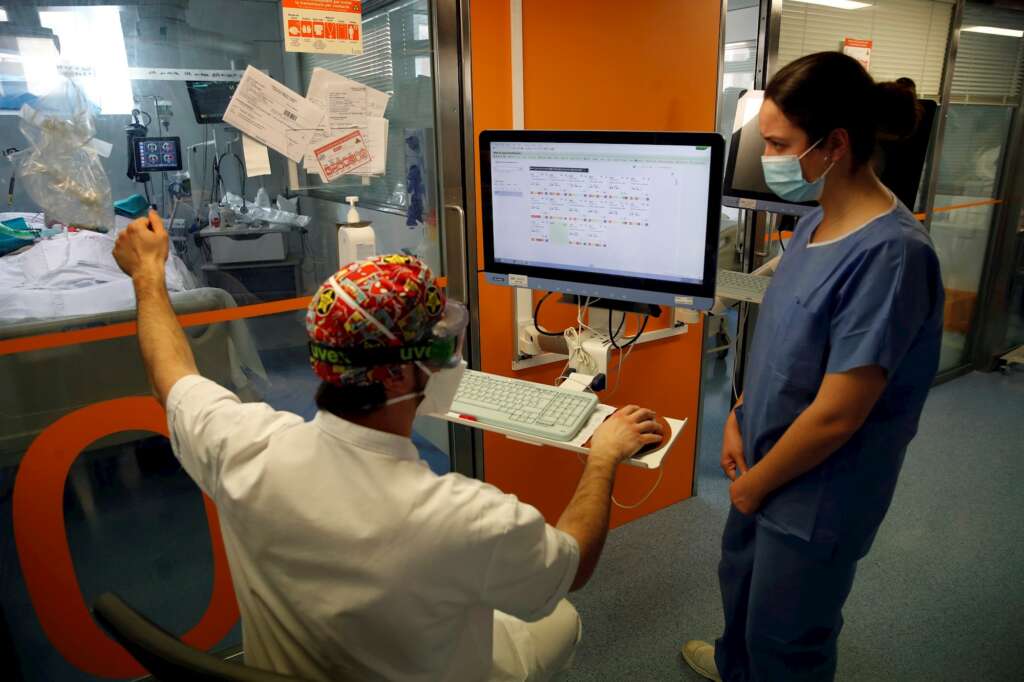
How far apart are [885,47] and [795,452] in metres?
2.68

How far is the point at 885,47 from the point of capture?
327 centimetres

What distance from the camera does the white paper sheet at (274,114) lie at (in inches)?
67.5

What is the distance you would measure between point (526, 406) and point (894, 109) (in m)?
0.95

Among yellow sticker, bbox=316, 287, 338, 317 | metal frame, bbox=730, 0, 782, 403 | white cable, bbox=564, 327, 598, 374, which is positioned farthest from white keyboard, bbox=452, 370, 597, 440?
metal frame, bbox=730, 0, 782, 403

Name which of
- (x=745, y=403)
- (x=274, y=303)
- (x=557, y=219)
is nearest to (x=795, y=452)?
(x=745, y=403)

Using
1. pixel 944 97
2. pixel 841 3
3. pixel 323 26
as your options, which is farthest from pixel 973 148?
pixel 323 26

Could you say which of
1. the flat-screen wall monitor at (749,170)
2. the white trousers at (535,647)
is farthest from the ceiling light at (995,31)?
the white trousers at (535,647)

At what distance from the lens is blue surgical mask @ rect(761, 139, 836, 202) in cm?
143

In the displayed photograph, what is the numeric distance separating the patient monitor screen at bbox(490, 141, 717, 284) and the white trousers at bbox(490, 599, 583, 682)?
0.81 metres

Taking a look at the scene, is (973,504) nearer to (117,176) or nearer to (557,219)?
(557,219)

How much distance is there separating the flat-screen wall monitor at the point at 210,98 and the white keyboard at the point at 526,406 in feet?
2.85

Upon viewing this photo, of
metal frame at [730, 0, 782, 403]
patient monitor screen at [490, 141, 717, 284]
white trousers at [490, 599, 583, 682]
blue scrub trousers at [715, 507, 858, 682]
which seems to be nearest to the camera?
white trousers at [490, 599, 583, 682]

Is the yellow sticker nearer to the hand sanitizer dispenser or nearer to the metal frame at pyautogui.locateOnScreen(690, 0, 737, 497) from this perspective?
the hand sanitizer dispenser

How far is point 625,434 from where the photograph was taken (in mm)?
1393
